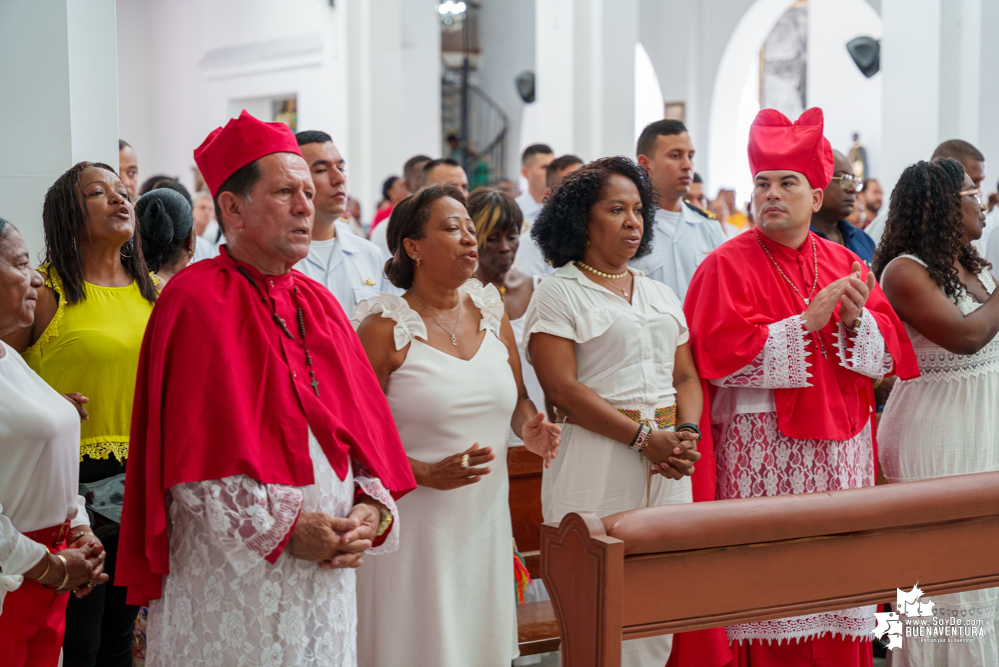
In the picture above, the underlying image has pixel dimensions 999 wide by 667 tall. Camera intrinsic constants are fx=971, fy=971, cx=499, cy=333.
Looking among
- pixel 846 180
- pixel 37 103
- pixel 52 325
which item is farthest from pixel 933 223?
pixel 37 103

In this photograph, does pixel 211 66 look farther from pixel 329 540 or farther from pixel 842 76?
pixel 329 540

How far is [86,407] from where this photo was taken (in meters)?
2.79

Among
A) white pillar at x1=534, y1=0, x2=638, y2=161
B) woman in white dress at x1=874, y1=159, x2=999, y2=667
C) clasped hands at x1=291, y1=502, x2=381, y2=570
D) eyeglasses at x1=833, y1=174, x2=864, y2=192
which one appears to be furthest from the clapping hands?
A: white pillar at x1=534, y1=0, x2=638, y2=161

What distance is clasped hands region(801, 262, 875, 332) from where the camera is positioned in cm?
321

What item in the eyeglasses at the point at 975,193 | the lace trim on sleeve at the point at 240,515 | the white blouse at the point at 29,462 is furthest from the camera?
the eyeglasses at the point at 975,193

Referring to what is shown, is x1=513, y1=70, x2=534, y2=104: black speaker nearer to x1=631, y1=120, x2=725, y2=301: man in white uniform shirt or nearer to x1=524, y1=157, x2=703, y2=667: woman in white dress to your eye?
x1=631, y1=120, x2=725, y2=301: man in white uniform shirt

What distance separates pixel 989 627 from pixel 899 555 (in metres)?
1.13

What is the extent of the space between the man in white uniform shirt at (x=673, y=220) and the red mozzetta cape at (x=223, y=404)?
2.51m

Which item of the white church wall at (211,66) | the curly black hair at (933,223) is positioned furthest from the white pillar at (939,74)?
the white church wall at (211,66)

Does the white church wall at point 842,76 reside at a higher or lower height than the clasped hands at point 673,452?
higher

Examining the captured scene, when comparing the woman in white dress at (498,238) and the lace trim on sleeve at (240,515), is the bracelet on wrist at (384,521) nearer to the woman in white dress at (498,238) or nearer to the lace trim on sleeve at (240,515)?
the lace trim on sleeve at (240,515)

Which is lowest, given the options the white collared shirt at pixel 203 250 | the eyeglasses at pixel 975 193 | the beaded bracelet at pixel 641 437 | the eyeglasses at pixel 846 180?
the beaded bracelet at pixel 641 437

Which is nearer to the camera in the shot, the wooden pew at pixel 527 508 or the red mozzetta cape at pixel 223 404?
the red mozzetta cape at pixel 223 404

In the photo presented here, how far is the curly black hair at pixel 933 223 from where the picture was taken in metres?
3.63
